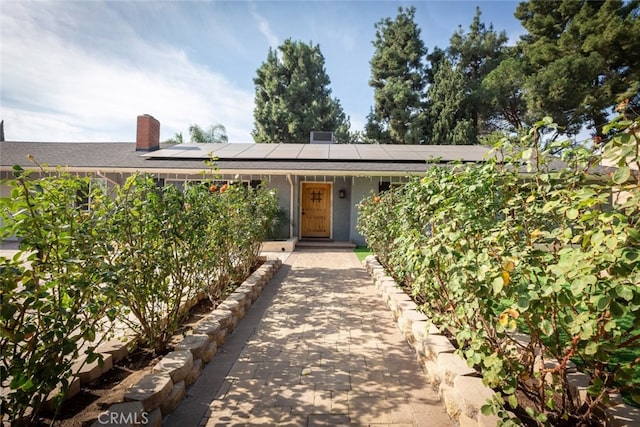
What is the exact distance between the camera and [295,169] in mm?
10641

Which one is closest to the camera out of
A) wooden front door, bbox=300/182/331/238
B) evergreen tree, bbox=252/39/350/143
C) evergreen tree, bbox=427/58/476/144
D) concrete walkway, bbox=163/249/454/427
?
concrete walkway, bbox=163/249/454/427

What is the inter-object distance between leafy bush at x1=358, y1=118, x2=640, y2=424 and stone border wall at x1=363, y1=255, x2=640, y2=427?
14 centimetres

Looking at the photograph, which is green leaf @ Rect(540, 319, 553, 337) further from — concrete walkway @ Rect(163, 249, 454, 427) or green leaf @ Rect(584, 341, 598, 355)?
concrete walkway @ Rect(163, 249, 454, 427)

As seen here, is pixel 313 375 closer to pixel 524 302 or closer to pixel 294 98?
pixel 524 302

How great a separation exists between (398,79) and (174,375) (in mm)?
25594

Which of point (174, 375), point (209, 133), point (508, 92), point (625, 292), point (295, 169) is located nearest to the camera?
point (625, 292)

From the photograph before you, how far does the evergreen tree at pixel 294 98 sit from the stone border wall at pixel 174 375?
2328cm

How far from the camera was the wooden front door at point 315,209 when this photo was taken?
40.2 ft

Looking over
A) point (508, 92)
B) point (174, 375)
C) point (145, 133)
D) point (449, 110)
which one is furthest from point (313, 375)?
point (508, 92)

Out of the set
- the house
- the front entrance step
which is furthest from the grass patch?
the house

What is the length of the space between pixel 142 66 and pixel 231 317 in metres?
5.62

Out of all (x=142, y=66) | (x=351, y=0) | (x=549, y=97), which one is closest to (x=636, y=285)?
(x=351, y=0)

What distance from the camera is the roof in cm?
1079

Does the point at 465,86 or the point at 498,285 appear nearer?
the point at 498,285
